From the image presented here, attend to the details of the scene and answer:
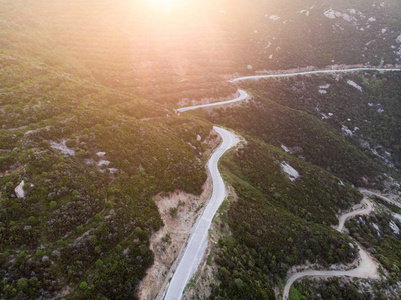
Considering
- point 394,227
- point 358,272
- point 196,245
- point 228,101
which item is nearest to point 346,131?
point 394,227

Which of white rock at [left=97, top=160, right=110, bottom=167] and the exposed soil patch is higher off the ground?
white rock at [left=97, top=160, right=110, bottom=167]

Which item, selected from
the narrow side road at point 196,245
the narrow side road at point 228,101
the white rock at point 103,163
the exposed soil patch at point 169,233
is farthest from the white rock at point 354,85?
the white rock at point 103,163

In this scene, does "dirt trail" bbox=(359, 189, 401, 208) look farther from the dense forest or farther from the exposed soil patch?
the exposed soil patch

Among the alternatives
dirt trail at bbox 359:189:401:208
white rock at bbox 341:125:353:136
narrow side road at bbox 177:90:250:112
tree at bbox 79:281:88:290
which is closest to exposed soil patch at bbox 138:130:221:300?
tree at bbox 79:281:88:290

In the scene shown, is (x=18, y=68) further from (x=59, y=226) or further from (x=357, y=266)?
(x=357, y=266)

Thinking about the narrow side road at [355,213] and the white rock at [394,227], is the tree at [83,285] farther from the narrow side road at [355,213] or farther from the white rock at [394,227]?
the white rock at [394,227]

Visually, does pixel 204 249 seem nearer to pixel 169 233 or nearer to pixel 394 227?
pixel 169 233
